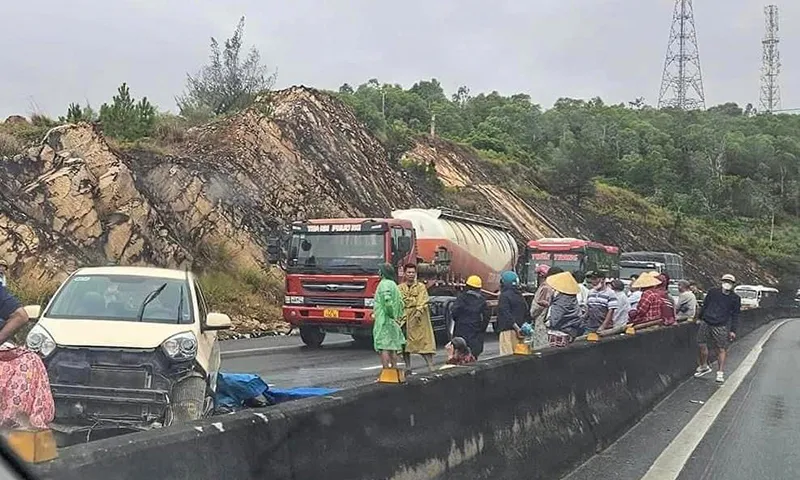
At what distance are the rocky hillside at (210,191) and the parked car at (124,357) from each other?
49.8 ft

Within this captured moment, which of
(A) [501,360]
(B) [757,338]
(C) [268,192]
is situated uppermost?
(C) [268,192]

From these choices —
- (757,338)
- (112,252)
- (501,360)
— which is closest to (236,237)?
(112,252)

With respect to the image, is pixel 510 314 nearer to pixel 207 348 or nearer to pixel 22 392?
pixel 207 348

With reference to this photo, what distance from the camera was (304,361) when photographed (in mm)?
17531

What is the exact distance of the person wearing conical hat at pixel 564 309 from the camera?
491 inches

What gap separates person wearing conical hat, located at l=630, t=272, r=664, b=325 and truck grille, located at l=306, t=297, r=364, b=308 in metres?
5.60

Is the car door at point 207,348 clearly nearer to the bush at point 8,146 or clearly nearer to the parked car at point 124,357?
the parked car at point 124,357

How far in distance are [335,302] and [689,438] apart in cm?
1094

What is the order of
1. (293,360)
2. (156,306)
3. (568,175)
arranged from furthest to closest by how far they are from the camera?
(568,175), (293,360), (156,306)

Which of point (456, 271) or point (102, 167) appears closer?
point (456, 271)

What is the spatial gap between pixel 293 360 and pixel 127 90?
21433 mm

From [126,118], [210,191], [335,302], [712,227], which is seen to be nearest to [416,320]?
[335,302]

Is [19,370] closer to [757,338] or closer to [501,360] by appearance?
[501,360]

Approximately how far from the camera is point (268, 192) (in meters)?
35.9
